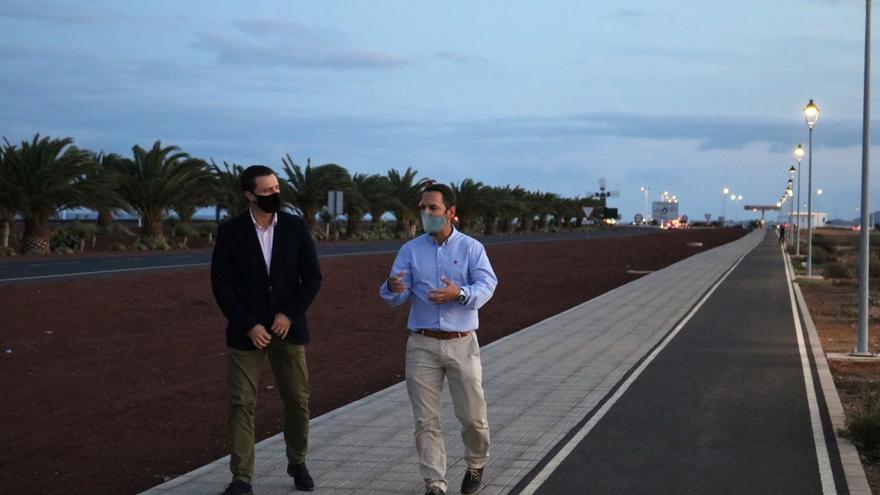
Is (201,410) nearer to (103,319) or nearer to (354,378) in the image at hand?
(354,378)

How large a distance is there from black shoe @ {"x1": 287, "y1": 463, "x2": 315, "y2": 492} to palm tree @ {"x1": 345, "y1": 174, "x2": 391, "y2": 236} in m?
53.0

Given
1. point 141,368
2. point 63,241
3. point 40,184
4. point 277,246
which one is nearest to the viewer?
point 277,246

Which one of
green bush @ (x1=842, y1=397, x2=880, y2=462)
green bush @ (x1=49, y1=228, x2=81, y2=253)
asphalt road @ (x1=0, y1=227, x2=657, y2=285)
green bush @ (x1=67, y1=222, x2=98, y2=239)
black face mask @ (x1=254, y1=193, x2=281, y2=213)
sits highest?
black face mask @ (x1=254, y1=193, x2=281, y2=213)

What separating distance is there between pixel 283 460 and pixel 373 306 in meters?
17.2

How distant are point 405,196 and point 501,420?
2401 inches

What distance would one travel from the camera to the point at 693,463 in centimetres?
837

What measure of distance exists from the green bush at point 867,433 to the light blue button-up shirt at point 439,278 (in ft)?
12.1

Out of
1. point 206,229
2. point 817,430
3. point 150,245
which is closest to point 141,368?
point 817,430

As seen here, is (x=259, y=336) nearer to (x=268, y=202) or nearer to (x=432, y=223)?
(x=268, y=202)

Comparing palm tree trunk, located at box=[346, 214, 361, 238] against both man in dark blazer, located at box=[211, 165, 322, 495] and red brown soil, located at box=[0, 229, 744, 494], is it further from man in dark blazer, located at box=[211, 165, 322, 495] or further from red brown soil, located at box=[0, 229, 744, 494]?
man in dark blazer, located at box=[211, 165, 322, 495]

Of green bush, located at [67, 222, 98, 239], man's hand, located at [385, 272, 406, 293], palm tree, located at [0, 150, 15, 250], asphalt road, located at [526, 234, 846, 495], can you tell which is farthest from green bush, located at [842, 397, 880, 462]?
green bush, located at [67, 222, 98, 239]

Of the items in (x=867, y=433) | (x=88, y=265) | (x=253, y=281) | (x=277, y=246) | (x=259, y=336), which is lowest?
(x=867, y=433)

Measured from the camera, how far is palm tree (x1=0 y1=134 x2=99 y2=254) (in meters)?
35.8

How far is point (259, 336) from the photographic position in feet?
22.5
